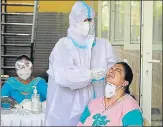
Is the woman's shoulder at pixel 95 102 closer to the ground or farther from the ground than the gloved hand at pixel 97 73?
closer to the ground

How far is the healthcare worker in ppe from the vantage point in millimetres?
2049

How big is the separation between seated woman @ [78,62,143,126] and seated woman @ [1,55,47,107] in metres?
1.26

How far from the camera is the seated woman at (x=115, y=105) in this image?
1917 millimetres

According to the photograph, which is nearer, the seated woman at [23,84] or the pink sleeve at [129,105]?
the pink sleeve at [129,105]

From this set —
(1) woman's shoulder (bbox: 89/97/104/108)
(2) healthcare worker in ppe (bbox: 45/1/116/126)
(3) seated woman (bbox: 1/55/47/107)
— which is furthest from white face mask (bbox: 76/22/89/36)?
(3) seated woman (bbox: 1/55/47/107)

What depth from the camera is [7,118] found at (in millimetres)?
2818

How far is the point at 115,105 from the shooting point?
197 cm

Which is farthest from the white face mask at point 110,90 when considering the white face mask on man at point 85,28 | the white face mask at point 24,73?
the white face mask at point 24,73

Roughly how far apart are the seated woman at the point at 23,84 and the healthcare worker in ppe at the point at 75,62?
107cm

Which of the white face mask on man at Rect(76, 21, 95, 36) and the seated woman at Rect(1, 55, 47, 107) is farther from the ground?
the white face mask on man at Rect(76, 21, 95, 36)

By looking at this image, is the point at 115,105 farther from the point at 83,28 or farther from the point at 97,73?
the point at 83,28

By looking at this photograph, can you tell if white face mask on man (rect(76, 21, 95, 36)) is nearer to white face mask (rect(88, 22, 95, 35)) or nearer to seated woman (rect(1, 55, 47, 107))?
white face mask (rect(88, 22, 95, 35))

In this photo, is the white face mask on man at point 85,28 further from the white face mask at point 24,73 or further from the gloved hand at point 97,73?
the white face mask at point 24,73

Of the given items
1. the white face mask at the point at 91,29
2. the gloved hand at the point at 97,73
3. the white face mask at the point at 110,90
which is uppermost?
the white face mask at the point at 91,29
